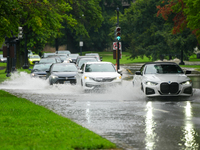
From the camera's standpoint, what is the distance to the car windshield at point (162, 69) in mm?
17750

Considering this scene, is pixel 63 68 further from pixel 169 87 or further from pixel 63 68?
pixel 169 87

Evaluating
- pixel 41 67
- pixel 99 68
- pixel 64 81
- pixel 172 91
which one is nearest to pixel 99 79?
pixel 99 68

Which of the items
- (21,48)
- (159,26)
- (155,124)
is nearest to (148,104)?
(155,124)

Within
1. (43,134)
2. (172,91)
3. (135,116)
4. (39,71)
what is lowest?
(135,116)

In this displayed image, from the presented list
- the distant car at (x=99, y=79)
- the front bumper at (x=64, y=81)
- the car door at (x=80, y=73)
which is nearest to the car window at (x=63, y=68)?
the front bumper at (x=64, y=81)

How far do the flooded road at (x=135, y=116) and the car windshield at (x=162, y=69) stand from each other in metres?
1.01

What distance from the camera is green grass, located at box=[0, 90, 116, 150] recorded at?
25.2ft

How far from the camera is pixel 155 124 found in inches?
421

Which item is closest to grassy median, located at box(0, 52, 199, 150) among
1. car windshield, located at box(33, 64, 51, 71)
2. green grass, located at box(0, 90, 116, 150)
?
green grass, located at box(0, 90, 116, 150)

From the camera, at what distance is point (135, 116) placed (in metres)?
12.2

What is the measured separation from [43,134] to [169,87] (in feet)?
28.2

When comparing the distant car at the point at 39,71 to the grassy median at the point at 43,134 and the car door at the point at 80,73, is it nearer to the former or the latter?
the car door at the point at 80,73

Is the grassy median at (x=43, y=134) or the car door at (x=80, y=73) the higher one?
the car door at (x=80, y=73)

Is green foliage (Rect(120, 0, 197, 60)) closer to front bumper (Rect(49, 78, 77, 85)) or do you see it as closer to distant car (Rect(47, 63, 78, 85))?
distant car (Rect(47, 63, 78, 85))
